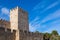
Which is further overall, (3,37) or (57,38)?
(57,38)

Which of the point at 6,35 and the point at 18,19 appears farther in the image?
the point at 18,19

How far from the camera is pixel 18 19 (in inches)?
1410

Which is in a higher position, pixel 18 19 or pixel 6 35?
pixel 18 19

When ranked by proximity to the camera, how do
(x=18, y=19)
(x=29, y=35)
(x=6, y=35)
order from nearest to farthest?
1. (x=6, y=35)
2. (x=29, y=35)
3. (x=18, y=19)

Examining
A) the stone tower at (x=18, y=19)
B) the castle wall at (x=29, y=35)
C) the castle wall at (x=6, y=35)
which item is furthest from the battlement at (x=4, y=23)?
the castle wall at (x=6, y=35)

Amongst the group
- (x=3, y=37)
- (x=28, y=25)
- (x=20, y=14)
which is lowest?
(x=3, y=37)

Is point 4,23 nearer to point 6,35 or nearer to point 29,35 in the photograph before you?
point 29,35

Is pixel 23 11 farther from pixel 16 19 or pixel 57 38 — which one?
pixel 57 38

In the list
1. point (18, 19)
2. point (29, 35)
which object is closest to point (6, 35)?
point (29, 35)

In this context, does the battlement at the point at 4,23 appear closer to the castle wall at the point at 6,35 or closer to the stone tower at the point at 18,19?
the stone tower at the point at 18,19

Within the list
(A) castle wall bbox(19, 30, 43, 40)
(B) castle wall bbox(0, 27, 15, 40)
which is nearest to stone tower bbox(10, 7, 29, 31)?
(A) castle wall bbox(19, 30, 43, 40)

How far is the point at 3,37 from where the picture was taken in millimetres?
22438

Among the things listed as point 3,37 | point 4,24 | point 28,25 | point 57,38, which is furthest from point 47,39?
point 3,37

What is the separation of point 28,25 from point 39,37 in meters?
10.1
